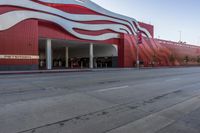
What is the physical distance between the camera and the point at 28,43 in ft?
96.7

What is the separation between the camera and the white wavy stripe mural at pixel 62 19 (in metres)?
27.9

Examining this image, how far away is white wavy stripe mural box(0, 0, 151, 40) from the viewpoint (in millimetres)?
27906

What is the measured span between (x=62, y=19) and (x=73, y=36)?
12.9ft

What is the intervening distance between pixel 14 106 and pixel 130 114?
3.85 meters

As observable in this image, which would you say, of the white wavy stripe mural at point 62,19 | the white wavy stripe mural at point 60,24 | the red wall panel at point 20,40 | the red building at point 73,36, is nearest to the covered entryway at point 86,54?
the red building at point 73,36

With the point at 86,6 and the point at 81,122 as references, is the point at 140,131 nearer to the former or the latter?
the point at 81,122

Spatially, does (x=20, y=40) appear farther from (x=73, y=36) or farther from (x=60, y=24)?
(x=73, y=36)

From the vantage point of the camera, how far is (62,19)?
34.7 metres

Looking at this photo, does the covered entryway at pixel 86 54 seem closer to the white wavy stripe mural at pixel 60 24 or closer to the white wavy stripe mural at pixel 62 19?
the white wavy stripe mural at pixel 60 24

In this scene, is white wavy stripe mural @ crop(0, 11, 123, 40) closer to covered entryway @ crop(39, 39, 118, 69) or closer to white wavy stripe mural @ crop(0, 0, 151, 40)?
white wavy stripe mural @ crop(0, 0, 151, 40)

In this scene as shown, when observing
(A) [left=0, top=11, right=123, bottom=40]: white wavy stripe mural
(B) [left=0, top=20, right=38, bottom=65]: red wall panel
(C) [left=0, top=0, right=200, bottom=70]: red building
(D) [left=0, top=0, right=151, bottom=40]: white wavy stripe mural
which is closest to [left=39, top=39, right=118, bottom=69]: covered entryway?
(C) [left=0, top=0, right=200, bottom=70]: red building

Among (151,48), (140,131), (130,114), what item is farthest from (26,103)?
(151,48)

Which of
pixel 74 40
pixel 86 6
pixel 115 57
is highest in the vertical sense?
pixel 86 6

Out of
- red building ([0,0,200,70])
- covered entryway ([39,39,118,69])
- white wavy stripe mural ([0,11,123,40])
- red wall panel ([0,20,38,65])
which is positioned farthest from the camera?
covered entryway ([39,39,118,69])
